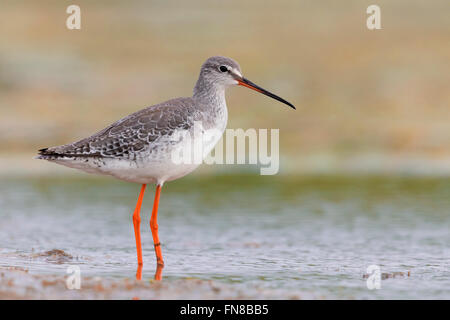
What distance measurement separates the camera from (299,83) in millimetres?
30953

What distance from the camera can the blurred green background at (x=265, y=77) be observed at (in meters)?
26.4

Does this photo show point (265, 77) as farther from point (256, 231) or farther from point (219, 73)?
point (219, 73)

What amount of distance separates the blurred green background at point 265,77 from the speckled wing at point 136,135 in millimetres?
12919

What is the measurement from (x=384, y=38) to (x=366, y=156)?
1206 cm

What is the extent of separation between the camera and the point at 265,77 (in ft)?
104

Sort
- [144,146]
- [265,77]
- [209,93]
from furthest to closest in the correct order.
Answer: [265,77], [209,93], [144,146]


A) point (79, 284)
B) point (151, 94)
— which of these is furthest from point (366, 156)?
point (79, 284)

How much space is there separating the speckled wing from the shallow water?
1655 millimetres

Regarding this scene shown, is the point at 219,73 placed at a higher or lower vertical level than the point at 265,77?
lower

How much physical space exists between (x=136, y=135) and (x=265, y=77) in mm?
21266
